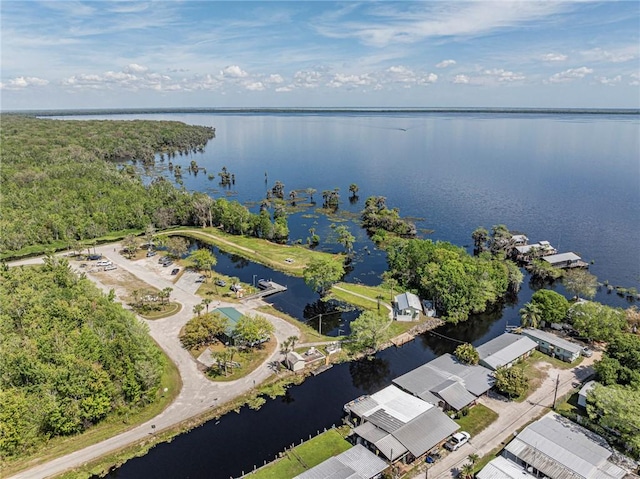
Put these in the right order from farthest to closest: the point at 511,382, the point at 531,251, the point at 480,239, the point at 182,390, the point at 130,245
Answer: the point at 480,239, the point at 531,251, the point at 130,245, the point at 182,390, the point at 511,382

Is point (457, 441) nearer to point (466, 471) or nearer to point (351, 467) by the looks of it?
point (466, 471)

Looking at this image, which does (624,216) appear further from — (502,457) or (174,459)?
(174,459)

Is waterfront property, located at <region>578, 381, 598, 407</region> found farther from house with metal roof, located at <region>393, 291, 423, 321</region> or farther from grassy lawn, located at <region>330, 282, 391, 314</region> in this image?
grassy lawn, located at <region>330, 282, 391, 314</region>

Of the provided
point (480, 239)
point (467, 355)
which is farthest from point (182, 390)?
point (480, 239)

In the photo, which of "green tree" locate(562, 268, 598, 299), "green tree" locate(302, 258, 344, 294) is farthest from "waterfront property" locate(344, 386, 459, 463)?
"green tree" locate(562, 268, 598, 299)

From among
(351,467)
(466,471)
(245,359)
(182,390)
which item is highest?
(351,467)

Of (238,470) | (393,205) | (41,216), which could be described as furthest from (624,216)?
(41,216)

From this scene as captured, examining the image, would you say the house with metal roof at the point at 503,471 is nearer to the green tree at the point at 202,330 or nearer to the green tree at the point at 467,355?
the green tree at the point at 467,355
